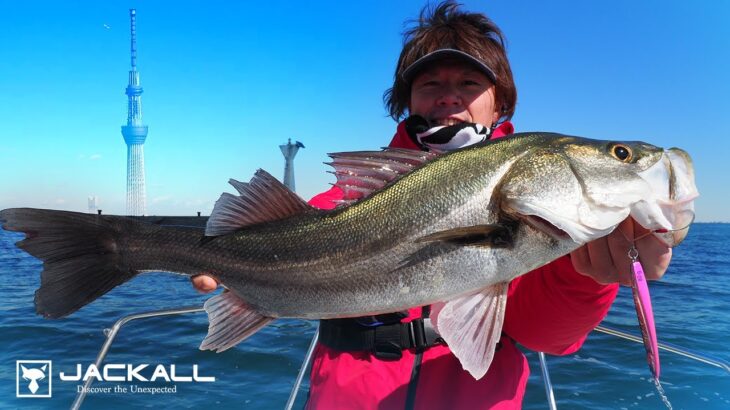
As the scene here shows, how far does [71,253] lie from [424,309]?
2.12 m

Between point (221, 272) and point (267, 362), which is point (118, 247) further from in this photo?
point (267, 362)

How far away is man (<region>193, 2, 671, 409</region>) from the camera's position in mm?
2395

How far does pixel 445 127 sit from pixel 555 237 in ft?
4.18

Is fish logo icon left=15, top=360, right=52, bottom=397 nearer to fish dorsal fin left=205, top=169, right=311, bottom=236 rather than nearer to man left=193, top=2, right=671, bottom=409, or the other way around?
man left=193, top=2, right=671, bottom=409

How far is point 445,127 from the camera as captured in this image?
3.16m

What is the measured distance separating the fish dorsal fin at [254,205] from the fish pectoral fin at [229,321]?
37 cm

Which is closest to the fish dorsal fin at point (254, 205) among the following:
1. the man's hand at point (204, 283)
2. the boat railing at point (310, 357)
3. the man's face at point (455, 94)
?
the man's hand at point (204, 283)

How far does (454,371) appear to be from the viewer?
3.07 m

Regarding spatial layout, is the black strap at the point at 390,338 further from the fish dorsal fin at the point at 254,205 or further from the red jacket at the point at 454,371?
the fish dorsal fin at the point at 254,205

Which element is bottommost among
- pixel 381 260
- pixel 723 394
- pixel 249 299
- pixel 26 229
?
pixel 723 394

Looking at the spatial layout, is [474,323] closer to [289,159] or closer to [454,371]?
[454,371]

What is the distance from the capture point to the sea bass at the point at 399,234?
2.13 m

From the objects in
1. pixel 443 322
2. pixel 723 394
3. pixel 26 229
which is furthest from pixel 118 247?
pixel 723 394

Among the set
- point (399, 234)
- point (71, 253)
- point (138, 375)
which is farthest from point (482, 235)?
point (138, 375)
